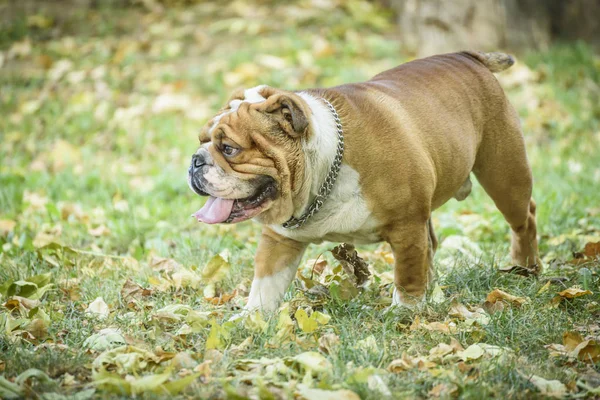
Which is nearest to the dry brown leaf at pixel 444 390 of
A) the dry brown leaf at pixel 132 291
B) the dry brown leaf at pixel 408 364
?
the dry brown leaf at pixel 408 364

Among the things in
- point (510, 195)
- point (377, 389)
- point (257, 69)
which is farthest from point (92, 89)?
point (377, 389)

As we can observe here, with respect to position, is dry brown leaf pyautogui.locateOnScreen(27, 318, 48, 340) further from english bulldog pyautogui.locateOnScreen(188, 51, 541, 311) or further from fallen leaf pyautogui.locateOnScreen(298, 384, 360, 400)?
fallen leaf pyautogui.locateOnScreen(298, 384, 360, 400)

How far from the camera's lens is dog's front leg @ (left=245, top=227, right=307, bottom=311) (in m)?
3.99

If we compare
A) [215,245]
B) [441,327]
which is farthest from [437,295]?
[215,245]

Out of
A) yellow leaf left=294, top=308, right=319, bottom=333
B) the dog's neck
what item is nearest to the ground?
yellow leaf left=294, top=308, right=319, bottom=333

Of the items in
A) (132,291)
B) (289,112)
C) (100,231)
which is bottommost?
(100,231)

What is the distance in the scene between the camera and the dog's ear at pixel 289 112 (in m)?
3.49

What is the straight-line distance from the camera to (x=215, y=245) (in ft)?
17.1

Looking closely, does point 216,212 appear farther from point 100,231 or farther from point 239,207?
point 100,231

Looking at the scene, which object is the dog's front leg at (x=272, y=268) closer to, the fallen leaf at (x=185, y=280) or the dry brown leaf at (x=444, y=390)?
the fallen leaf at (x=185, y=280)

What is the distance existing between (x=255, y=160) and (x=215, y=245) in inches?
68.9

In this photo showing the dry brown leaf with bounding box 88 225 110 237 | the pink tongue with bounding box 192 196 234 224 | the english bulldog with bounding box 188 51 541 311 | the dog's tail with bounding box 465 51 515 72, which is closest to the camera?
the english bulldog with bounding box 188 51 541 311

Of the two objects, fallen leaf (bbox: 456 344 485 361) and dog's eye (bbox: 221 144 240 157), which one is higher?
dog's eye (bbox: 221 144 240 157)

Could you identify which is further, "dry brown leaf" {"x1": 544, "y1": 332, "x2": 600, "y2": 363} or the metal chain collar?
the metal chain collar
